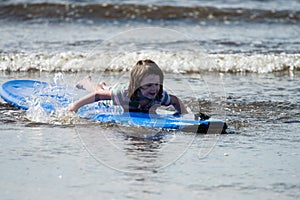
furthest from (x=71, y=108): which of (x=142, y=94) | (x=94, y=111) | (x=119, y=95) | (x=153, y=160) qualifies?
(x=153, y=160)

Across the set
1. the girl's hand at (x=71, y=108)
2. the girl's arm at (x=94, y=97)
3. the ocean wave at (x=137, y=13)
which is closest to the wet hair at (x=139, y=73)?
the girl's arm at (x=94, y=97)

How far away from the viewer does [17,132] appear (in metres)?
7.66

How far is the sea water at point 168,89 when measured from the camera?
19.5 ft

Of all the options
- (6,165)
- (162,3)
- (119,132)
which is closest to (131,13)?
(162,3)

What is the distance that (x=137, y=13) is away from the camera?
18156mm

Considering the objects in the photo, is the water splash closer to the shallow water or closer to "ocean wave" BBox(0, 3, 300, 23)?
the shallow water

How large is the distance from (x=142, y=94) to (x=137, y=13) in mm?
10351

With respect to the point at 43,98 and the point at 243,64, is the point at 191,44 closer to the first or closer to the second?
the point at 243,64

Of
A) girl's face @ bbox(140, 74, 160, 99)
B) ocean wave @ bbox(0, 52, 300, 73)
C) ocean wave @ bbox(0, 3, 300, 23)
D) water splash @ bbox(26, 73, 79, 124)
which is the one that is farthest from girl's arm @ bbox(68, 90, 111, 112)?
ocean wave @ bbox(0, 3, 300, 23)

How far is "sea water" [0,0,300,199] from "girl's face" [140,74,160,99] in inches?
16.5

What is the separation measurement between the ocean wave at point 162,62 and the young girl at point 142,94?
4336mm

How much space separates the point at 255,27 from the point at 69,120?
30.2 feet

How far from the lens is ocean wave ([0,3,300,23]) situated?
17719 millimetres

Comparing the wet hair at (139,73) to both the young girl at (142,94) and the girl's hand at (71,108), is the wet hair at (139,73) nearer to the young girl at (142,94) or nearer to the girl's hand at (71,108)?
the young girl at (142,94)
